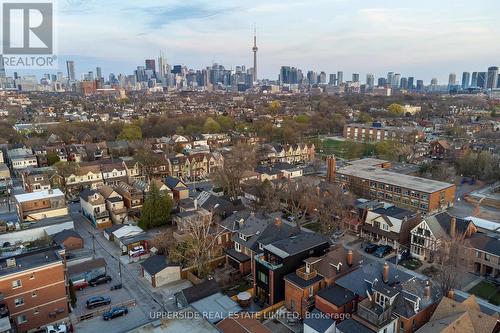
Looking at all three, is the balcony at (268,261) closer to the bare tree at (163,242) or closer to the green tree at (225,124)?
the bare tree at (163,242)

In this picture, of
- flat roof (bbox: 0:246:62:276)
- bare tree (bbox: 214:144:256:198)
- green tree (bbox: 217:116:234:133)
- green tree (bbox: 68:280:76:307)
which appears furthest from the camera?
green tree (bbox: 217:116:234:133)

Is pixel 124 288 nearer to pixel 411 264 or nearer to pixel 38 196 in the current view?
pixel 38 196

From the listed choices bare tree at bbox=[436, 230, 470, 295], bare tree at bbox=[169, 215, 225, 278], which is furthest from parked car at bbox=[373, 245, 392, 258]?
bare tree at bbox=[169, 215, 225, 278]

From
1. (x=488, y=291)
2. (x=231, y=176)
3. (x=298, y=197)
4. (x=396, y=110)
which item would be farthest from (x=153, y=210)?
(x=396, y=110)

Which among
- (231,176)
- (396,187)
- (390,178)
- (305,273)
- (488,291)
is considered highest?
(390,178)

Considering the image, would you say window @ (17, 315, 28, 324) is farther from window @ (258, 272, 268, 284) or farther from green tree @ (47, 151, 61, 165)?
green tree @ (47, 151, 61, 165)

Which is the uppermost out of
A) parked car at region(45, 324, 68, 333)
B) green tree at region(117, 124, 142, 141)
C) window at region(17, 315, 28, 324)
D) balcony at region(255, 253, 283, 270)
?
green tree at region(117, 124, 142, 141)

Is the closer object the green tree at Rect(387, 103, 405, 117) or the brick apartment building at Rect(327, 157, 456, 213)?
the brick apartment building at Rect(327, 157, 456, 213)

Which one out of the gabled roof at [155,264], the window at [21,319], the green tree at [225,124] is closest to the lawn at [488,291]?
the gabled roof at [155,264]
